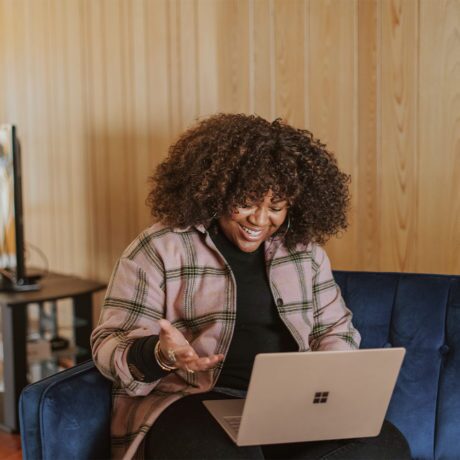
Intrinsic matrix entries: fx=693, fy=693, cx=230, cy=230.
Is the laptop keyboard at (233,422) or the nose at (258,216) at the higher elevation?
the nose at (258,216)

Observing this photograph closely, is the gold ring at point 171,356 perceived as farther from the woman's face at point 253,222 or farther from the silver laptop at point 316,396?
the woman's face at point 253,222

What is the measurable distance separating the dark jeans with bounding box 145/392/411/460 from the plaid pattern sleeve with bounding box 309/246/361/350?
0.83ft

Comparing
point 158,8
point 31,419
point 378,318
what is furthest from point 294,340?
point 158,8

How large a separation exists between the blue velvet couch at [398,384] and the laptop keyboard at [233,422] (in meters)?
0.30

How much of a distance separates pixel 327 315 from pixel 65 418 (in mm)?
684

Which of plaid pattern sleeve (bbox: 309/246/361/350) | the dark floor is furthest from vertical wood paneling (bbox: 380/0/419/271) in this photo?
the dark floor

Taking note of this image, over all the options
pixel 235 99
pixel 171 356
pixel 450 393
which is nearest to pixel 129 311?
pixel 171 356

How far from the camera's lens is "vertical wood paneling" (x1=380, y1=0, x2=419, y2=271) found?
2.00 m

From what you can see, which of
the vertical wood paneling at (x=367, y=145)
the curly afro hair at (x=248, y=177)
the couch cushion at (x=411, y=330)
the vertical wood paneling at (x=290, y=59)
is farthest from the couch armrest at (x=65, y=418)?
the vertical wood paneling at (x=290, y=59)

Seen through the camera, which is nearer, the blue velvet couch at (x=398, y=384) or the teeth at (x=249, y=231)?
the blue velvet couch at (x=398, y=384)

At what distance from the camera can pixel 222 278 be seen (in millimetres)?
1652

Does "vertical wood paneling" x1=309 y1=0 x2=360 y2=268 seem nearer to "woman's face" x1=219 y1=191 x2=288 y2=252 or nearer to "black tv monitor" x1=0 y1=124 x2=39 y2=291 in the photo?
"woman's face" x1=219 y1=191 x2=288 y2=252

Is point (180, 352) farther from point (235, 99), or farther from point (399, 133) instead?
point (235, 99)

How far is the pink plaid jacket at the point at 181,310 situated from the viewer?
5.00ft
